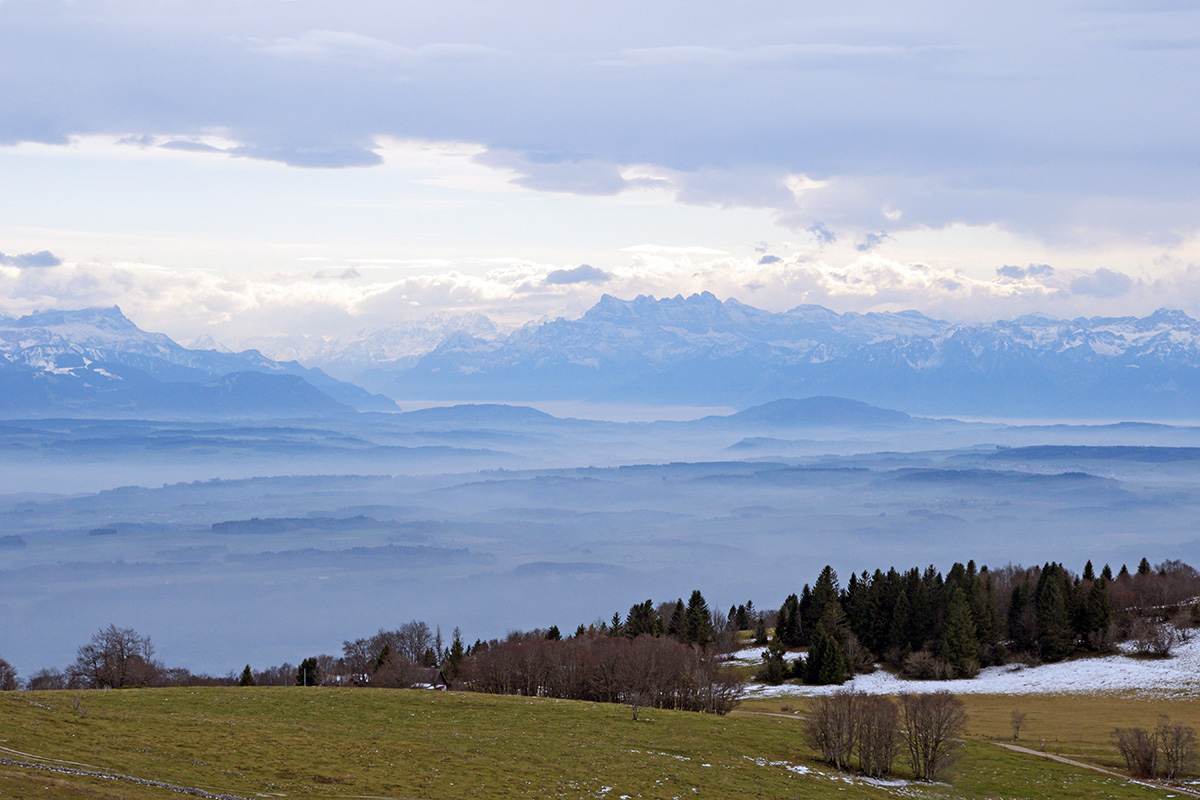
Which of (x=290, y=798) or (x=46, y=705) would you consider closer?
(x=290, y=798)

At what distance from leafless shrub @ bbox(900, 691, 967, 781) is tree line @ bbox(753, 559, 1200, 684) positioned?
41.3m

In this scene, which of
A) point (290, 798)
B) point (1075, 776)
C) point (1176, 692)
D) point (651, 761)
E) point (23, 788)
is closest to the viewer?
point (23, 788)

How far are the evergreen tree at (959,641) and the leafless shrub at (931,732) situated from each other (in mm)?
45224

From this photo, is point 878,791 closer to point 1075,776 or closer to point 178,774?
point 1075,776

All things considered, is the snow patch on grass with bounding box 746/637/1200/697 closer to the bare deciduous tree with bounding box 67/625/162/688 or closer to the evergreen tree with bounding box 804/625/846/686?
the evergreen tree with bounding box 804/625/846/686

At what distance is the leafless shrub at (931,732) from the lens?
168 ft

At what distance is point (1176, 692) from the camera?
3088 inches

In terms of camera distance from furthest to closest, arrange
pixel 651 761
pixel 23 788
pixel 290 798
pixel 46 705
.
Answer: pixel 651 761 < pixel 46 705 < pixel 290 798 < pixel 23 788

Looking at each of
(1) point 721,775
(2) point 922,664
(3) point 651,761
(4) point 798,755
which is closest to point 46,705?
(3) point 651,761

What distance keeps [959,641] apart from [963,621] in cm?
196

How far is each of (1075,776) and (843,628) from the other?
5045cm

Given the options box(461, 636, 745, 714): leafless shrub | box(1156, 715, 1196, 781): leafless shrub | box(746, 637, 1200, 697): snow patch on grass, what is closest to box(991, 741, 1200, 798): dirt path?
box(1156, 715, 1196, 781): leafless shrub

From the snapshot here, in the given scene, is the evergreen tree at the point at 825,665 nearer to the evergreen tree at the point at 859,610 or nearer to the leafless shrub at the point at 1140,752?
the evergreen tree at the point at 859,610

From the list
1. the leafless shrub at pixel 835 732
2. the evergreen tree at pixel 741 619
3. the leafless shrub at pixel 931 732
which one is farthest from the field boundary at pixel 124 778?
the evergreen tree at pixel 741 619
